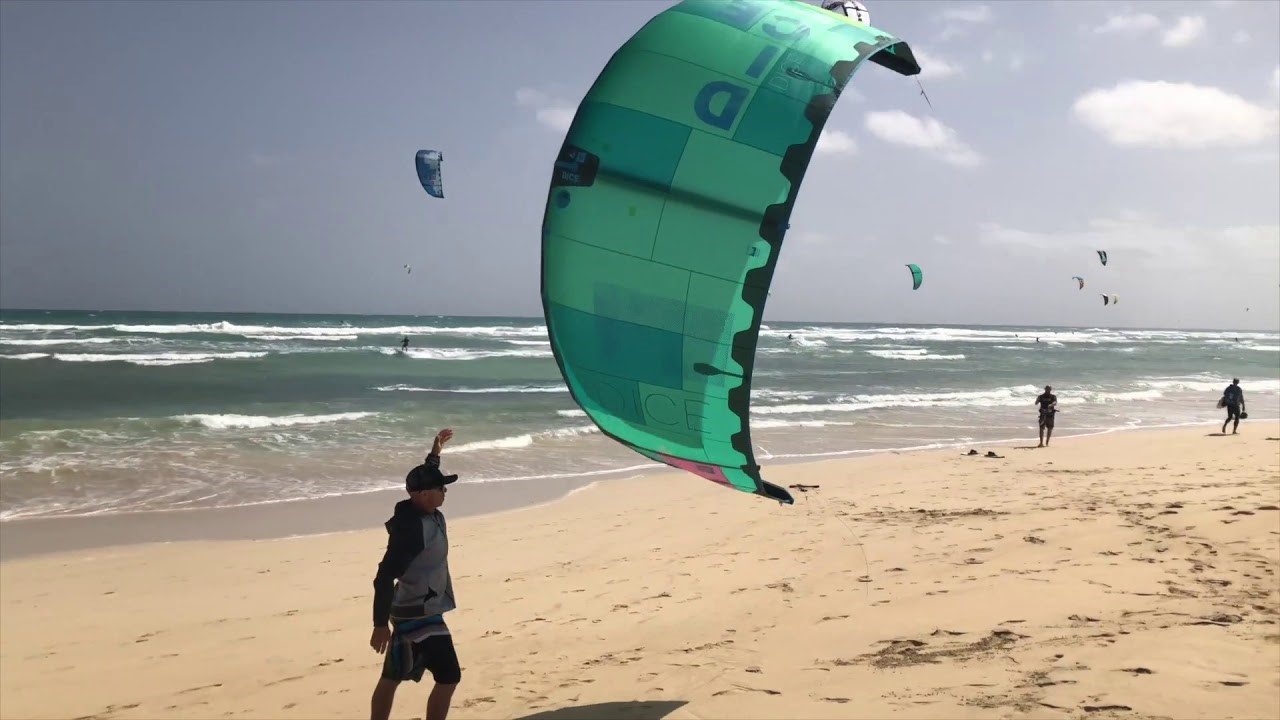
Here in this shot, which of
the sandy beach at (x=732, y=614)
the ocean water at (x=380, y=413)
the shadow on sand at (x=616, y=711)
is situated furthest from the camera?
the ocean water at (x=380, y=413)

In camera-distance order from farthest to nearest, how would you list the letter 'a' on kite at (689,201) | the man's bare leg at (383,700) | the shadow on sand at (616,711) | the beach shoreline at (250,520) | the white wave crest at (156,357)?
the white wave crest at (156,357) < the beach shoreline at (250,520) < the shadow on sand at (616,711) < the man's bare leg at (383,700) < the letter 'a' on kite at (689,201)

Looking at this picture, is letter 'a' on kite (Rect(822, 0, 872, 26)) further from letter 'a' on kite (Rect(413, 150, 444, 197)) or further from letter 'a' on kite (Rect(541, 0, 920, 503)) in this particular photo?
letter 'a' on kite (Rect(413, 150, 444, 197))

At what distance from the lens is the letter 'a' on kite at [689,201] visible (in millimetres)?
2557

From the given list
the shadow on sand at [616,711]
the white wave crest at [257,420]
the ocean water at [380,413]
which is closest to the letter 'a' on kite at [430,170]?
the ocean water at [380,413]

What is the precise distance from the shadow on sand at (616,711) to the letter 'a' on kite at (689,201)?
1.90 m

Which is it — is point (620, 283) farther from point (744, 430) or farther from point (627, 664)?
point (627, 664)

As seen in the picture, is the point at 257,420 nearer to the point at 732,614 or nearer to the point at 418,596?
the point at 732,614

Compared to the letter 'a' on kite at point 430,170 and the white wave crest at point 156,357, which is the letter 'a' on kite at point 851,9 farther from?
the white wave crest at point 156,357

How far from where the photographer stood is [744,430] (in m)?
2.71

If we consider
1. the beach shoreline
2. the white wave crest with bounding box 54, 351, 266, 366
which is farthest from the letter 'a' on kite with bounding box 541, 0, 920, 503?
the white wave crest with bounding box 54, 351, 266, 366

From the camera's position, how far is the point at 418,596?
3.43 m

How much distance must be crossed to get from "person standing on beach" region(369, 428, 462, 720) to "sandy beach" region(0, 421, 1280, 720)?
37.1 inches

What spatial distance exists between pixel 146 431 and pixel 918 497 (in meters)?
Answer: 13.8

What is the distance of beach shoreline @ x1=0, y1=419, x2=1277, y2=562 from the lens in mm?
8555
